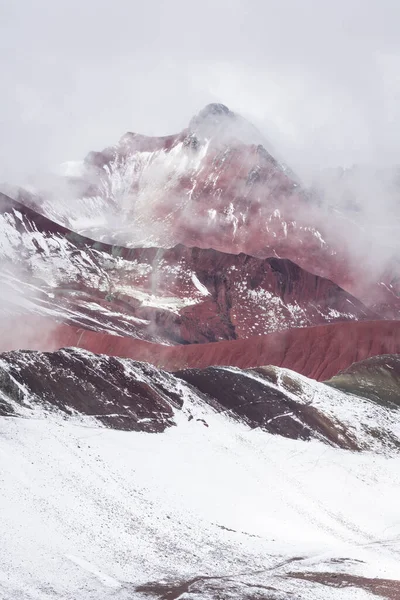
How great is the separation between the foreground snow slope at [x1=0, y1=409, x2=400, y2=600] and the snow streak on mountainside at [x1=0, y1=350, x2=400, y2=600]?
79mm

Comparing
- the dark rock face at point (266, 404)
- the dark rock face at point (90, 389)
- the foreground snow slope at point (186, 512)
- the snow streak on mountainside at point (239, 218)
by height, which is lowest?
the foreground snow slope at point (186, 512)

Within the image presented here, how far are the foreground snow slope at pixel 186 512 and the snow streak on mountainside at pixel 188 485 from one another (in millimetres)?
79

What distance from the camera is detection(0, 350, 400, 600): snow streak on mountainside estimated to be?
23406 millimetres

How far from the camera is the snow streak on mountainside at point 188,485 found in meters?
23.4

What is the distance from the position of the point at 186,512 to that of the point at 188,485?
334cm

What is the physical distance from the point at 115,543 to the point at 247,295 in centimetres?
10466

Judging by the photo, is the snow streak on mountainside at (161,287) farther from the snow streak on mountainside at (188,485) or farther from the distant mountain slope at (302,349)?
the snow streak on mountainside at (188,485)

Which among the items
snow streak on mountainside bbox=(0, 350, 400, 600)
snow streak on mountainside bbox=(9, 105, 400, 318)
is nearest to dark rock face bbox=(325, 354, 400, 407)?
snow streak on mountainside bbox=(0, 350, 400, 600)

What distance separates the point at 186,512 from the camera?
30.9 meters

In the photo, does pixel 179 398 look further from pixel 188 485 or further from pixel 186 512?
pixel 186 512

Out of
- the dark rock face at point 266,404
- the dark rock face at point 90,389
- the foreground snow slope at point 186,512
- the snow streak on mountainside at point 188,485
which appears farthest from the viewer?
the dark rock face at point 266,404

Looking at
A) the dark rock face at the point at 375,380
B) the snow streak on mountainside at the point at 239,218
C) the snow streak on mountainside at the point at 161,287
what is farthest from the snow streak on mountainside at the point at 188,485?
the snow streak on mountainside at the point at 239,218

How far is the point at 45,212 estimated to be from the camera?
181250mm

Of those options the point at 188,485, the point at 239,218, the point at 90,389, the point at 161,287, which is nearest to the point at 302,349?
the point at 90,389
